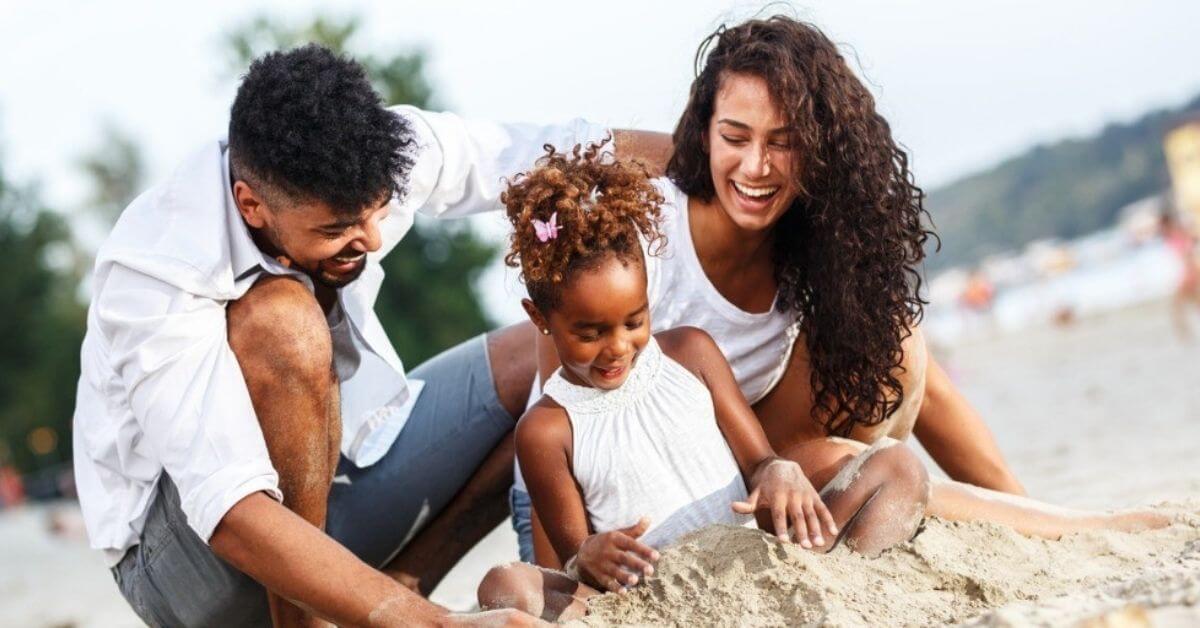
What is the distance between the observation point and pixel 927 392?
3.89 m

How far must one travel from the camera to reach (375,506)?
366cm

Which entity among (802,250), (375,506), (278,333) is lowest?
(375,506)

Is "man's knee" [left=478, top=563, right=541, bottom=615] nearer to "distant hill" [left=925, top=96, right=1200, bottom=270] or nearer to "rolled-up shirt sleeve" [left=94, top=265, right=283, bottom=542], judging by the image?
"rolled-up shirt sleeve" [left=94, top=265, right=283, bottom=542]

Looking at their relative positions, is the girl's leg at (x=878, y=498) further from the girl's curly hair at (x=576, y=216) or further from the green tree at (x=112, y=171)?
the green tree at (x=112, y=171)

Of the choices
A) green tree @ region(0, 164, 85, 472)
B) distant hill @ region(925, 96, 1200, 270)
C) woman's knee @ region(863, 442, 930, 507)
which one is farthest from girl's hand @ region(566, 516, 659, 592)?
distant hill @ region(925, 96, 1200, 270)

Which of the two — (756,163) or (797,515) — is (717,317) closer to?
(756,163)

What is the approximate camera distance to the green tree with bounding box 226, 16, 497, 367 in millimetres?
28766

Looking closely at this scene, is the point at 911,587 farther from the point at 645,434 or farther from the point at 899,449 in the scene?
the point at 645,434

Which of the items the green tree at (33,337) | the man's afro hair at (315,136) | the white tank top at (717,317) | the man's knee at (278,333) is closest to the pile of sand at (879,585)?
the white tank top at (717,317)

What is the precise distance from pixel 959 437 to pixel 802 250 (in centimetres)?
89

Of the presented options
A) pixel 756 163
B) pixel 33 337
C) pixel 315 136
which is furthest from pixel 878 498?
pixel 33 337

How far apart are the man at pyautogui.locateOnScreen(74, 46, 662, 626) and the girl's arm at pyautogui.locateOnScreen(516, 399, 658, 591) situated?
0.99 feet

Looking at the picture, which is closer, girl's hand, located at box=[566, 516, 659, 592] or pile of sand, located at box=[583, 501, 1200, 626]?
pile of sand, located at box=[583, 501, 1200, 626]

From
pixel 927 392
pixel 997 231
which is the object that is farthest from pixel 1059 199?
pixel 927 392
